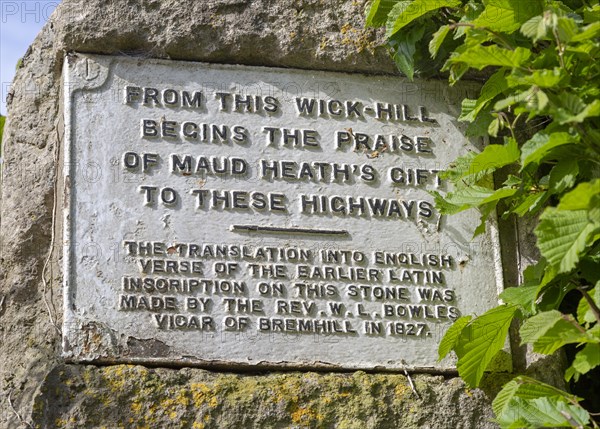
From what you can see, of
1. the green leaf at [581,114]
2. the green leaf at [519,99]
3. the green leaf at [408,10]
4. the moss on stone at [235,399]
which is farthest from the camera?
the green leaf at [408,10]

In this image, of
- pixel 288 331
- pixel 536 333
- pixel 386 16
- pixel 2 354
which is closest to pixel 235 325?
pixel 288 331

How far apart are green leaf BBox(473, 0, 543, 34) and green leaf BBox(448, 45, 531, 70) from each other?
220 mm

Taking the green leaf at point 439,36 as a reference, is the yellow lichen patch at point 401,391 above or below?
below

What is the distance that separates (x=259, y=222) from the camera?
3.35 m

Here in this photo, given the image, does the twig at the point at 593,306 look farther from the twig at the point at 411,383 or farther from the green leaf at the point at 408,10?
the green leaf at the point at 408,10

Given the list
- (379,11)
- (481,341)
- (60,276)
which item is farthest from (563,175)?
(60,276)

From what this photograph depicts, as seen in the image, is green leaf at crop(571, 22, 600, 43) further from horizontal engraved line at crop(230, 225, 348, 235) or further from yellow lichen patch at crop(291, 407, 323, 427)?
yellow lichen patch at crop(291, 407, 323, 427)

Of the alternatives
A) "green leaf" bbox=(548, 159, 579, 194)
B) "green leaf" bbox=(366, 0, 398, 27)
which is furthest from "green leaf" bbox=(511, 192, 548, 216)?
"green leaf" bbox=(366, 0, 398, 27)

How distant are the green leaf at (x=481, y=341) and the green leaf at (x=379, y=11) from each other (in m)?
1.06

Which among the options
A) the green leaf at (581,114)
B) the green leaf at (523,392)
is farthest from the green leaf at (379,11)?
the green leaf at (523,392)

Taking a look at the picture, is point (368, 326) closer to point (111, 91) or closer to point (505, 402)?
point (505, 402)

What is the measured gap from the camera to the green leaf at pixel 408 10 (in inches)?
132

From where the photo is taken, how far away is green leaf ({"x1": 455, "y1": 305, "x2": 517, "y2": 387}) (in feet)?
10.4

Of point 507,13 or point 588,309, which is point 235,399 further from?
point 507,13
